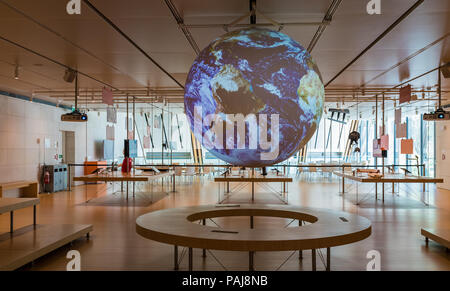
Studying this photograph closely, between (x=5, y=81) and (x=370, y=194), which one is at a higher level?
(x=5, y=81)

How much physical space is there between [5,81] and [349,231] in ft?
30.5

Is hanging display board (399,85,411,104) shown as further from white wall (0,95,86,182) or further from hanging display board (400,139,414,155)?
white wall (0,95,86,182)

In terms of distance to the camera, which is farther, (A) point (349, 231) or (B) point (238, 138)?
(A) point (349, 231)

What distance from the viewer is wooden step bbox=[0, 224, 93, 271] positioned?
4.07 meters

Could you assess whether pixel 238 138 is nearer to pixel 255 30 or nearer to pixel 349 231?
pixel 255 30

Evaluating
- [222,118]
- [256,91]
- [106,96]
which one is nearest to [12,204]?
[106,96]

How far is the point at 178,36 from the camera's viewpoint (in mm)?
5566

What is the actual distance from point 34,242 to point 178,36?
3.61 meters

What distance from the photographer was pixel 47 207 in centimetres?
889
